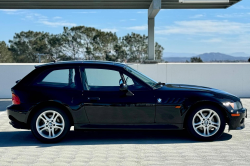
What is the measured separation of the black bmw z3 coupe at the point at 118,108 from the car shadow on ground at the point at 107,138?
0.87ft

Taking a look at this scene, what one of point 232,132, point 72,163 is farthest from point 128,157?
point 232,132

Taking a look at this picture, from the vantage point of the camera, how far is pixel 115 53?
52469 mm

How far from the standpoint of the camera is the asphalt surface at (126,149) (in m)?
5.24

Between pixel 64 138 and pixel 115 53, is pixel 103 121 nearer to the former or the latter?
pixel 64 138

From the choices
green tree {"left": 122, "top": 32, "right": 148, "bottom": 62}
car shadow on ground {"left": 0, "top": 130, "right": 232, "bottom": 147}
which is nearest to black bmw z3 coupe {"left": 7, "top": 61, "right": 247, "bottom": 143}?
car shadow on ground {"left": 0, "top": 130, "right": 232, "bottom": 147}

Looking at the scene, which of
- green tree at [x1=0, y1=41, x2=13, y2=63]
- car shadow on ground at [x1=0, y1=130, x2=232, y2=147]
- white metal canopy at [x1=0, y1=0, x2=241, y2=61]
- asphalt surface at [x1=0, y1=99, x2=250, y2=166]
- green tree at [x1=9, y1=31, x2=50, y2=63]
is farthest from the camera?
green tree at [x1=0, y1=41, x2=13, y2=63]

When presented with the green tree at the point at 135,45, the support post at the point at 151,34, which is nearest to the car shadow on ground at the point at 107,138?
the support post at the point at 151,34

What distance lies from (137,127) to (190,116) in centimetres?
97

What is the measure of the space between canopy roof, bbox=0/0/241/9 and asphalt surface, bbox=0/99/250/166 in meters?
8.15

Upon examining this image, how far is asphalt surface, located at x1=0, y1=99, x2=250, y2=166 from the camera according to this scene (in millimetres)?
5238

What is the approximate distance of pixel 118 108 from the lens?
251 inches

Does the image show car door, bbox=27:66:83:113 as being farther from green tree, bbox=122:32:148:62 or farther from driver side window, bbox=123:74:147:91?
green tree, bbox=122:32:148:62

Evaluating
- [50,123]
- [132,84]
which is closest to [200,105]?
[132,84]

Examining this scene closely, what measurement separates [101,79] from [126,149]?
4.78 feet
